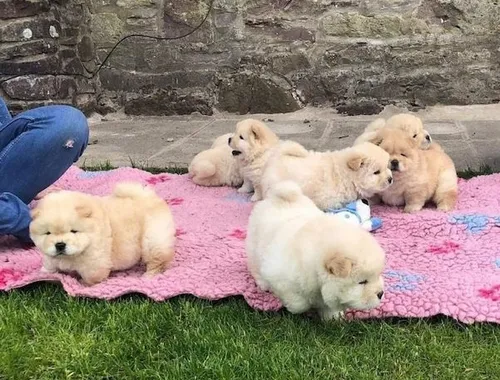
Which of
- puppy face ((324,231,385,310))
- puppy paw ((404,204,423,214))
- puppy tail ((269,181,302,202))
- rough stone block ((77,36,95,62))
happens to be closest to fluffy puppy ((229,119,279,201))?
puppy paw ((404,204,423,214))

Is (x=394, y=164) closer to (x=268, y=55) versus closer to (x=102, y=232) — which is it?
(x=102, y=232)

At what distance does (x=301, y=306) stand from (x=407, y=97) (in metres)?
4.10

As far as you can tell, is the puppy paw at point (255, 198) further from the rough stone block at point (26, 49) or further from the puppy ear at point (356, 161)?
the rough stone block at point (26, 49)

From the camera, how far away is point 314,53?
613cm

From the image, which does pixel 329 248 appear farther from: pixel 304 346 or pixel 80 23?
pixel 80 23

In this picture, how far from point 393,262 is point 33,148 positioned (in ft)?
5.65

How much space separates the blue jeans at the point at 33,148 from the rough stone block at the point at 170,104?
9.87 ft

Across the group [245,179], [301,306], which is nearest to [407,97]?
[245,179]

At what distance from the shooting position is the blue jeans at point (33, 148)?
322cm

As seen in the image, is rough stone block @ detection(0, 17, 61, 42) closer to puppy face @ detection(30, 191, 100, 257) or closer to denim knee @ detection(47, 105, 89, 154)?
denim knee @ detection(47, 105, 89, 154)

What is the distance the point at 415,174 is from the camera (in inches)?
134

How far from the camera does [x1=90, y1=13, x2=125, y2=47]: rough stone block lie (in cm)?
636

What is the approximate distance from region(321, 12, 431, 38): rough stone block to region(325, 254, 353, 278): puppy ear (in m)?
4.27

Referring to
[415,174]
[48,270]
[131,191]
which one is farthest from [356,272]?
[415,174]
